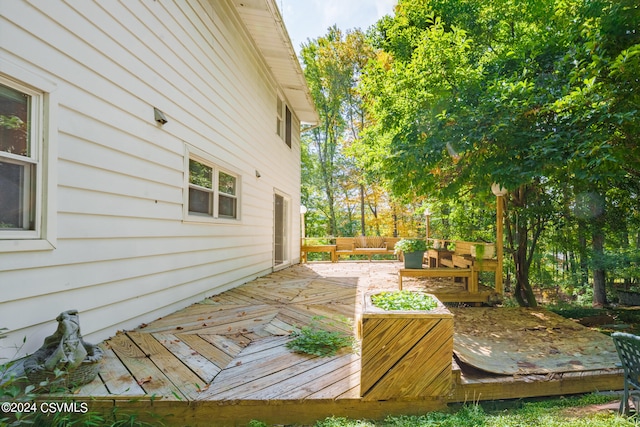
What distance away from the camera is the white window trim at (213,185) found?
3.66 m

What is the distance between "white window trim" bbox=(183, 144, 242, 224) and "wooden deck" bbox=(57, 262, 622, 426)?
1196 millimetres

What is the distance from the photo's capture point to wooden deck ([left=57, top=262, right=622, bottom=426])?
5.79ft

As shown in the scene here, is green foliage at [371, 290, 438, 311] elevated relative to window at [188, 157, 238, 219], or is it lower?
lower

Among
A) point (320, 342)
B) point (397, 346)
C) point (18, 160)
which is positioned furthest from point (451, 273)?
point (18, 160)

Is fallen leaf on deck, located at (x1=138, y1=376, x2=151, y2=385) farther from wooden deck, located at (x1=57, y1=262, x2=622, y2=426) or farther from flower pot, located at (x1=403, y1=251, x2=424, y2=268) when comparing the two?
flower pot, located at (x1=403, y1=251, x2=424, y2=268)

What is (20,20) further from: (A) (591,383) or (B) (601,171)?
(B) (601,171)

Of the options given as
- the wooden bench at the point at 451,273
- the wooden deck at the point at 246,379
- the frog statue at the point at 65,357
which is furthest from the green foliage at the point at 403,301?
the wooden bench at the point at 451,273

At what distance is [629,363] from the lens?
2.03 metres

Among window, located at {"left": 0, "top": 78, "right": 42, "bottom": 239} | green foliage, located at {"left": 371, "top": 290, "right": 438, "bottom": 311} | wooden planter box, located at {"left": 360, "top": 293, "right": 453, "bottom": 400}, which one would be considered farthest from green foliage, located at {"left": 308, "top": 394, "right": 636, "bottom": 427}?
window, located at {"left": 0, "top": 78, "right": 42, "bottom": 239}

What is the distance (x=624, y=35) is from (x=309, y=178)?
13.5 m

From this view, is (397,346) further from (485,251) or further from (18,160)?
(485,251)

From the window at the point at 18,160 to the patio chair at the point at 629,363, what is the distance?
3972 mm

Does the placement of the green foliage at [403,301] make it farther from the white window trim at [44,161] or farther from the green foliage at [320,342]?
the white window trim at [44,161]

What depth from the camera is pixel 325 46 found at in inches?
559
